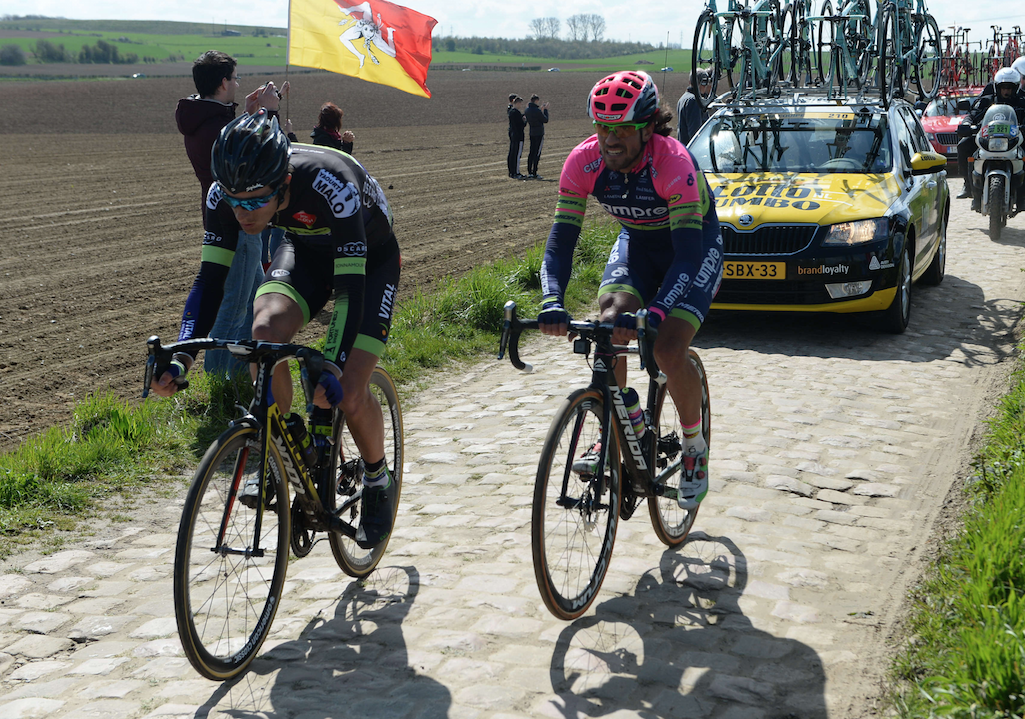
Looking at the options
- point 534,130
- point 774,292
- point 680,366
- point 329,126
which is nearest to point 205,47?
point 534,130

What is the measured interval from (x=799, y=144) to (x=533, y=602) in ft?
23.5

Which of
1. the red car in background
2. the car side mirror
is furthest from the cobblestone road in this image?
the red car in background

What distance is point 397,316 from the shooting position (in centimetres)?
1000

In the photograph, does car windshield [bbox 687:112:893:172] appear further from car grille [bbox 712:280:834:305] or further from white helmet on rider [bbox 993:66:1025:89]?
white helmet on rider [bbox 993:66:1025:89]

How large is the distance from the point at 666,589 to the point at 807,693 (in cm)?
100

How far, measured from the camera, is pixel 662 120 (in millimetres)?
4652

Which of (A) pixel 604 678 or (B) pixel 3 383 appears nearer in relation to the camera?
(A) pixel 604 678

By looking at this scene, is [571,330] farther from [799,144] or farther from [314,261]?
[799,144]

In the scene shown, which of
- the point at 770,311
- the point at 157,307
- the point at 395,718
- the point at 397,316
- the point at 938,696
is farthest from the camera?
the point at 157,307

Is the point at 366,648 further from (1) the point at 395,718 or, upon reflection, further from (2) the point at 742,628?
(2) the point at 742,628

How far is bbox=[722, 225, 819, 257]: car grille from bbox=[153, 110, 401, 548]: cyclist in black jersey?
4.99 metres

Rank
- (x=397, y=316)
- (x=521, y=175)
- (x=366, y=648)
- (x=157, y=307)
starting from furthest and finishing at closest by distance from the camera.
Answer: (x=521, y=175)
(x=157, y=307)
(x=397, y=316)
(x=366, y=648)

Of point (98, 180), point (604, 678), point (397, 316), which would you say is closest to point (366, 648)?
point (604, 678)

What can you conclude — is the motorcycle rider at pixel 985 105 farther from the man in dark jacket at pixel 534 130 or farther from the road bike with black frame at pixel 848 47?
the man in dark jacket at pixel 534 130
